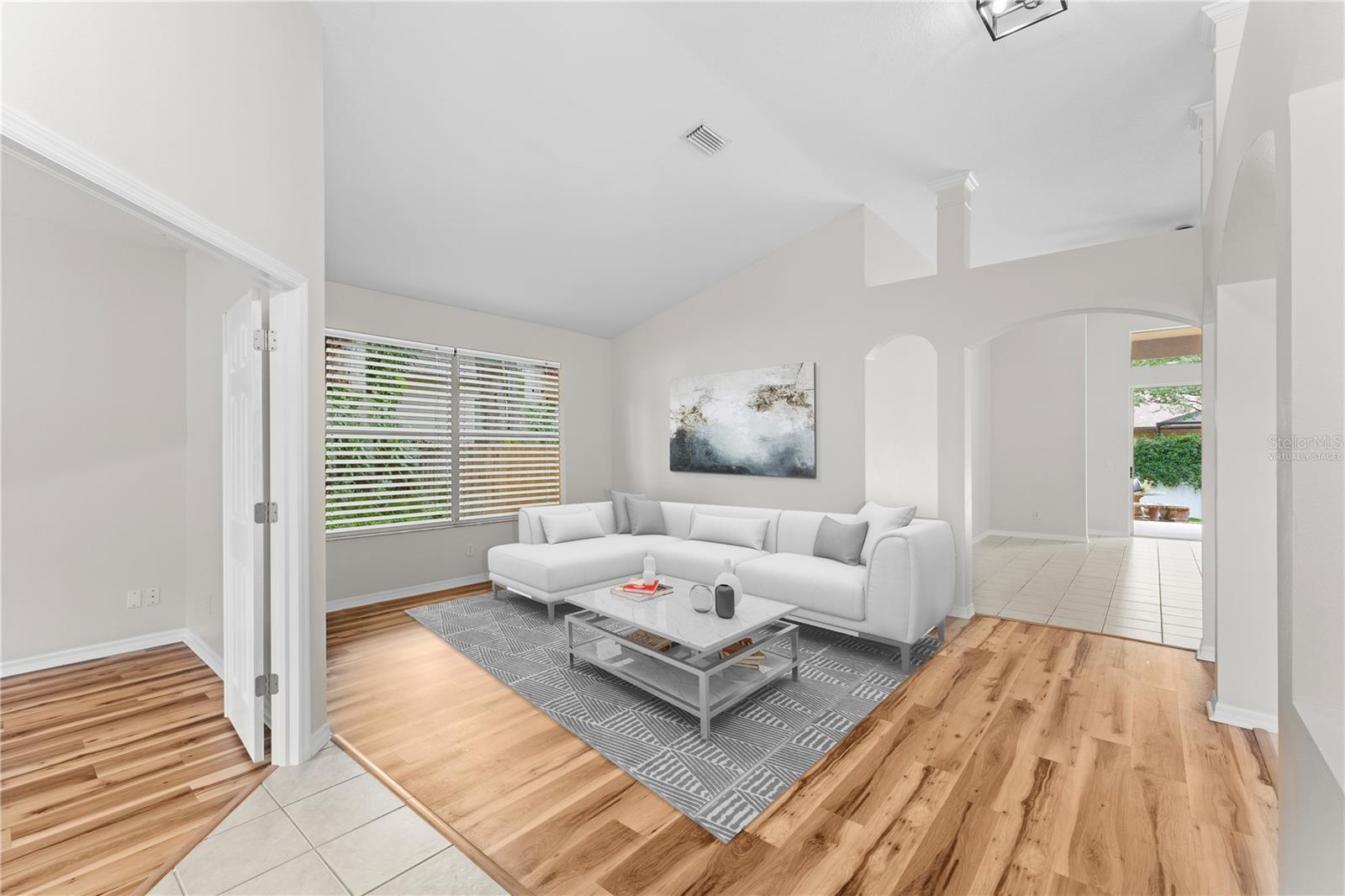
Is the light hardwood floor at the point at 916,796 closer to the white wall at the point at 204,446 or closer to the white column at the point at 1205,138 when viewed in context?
the white wall at the point at 204,446

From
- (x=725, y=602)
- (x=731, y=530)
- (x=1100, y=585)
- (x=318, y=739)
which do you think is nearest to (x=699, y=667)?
(x=725, y=602)

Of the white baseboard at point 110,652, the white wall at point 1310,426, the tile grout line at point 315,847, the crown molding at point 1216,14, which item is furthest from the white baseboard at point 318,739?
the crown molding at point 1216,14

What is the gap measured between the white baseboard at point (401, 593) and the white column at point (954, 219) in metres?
4.88

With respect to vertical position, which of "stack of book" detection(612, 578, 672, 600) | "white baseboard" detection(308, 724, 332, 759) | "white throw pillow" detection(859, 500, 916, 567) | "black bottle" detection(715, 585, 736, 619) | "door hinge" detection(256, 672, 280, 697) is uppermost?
"white throw pillow" detection(859, 500, 916, 567)

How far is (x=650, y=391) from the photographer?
6.21m

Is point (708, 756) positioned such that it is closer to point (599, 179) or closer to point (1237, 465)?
point (1237, 465)

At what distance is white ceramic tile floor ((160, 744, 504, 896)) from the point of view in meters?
1.66

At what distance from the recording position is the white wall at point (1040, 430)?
24.3ft

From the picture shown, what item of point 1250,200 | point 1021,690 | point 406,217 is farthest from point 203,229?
point 1021,690

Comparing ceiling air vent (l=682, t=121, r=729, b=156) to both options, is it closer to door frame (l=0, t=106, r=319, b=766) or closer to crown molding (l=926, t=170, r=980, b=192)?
crown molding (l=926, t=170, r=980, b=192)

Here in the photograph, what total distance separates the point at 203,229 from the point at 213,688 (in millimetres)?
2620

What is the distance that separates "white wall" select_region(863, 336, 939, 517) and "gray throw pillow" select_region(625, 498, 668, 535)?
6.55 feet

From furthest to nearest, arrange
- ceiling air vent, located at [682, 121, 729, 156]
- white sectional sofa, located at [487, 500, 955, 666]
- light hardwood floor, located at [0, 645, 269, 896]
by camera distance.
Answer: ceiling air vent, located at [682, 121, 729, 156] < white sectional sofa, located at [487, 500, 955, 666] < light hardwood floor, located at [0, 645, 269, 896]

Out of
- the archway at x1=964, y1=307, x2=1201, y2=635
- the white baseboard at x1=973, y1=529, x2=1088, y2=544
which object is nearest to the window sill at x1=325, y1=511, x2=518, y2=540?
the archway at x1=964, y1=307, x2=1201, y2=635
